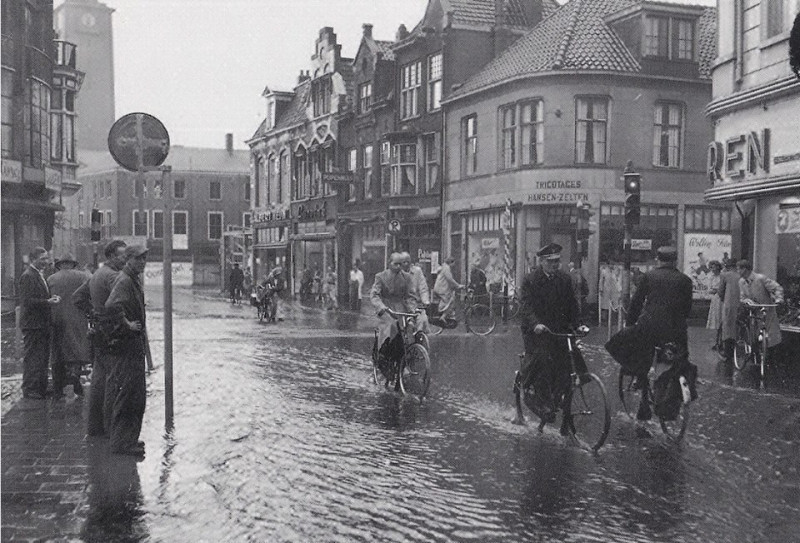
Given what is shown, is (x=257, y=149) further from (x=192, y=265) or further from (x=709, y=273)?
(x=709, y=273)

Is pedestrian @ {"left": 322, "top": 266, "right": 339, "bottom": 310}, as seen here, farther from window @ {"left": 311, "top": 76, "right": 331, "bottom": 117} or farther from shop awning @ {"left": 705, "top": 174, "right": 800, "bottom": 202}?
shop awning @ {"left": 705, "top": 174, "right": 800, "bottom": 202}

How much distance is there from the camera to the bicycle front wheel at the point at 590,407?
8.07 meters

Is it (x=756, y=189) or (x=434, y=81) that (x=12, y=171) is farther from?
(x=756, y=189)

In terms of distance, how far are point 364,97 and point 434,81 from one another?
23.1 feet

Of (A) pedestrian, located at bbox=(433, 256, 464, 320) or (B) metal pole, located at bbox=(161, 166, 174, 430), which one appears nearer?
(B) metal pole, located at bbox=(161, 166, 174, 430)

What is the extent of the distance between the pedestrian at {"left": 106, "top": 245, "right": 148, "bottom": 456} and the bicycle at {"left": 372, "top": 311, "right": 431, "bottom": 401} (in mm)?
4087

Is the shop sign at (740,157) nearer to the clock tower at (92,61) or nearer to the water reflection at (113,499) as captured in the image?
the water reflection at (113,499)

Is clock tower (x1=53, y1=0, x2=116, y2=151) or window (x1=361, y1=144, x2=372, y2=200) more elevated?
clock tower (x1=53, y1=0, x2=116, y2=151)

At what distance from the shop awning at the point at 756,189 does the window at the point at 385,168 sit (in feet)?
71.5

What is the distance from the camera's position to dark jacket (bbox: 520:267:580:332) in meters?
8.73

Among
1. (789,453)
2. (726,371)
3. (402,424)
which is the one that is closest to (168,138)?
(402,424)

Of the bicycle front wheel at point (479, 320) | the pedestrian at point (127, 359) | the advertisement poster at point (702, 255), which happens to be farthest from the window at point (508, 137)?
the pedestrian at point (127, 359)

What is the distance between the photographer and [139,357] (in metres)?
8.04

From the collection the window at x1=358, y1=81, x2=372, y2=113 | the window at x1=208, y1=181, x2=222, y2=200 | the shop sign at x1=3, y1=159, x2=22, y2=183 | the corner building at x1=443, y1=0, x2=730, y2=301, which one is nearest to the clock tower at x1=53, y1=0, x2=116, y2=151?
the window at x1=208, y1=181, x2=222, y2=200
